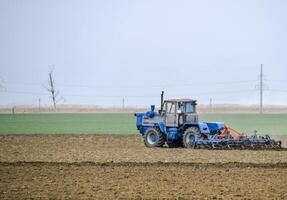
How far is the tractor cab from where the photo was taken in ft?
109

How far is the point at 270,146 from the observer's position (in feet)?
107

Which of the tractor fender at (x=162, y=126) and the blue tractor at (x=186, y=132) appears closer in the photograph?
the blue tractor at (x=186, y=132)

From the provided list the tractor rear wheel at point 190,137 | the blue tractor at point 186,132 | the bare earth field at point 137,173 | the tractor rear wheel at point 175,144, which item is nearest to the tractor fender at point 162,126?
the blue tractor at point 186,132

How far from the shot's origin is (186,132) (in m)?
32.8

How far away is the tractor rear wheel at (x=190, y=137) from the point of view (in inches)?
1281

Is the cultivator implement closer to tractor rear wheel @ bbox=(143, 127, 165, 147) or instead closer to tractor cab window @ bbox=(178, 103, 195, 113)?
tractor cab window @ bbox=(178, 103, 195, 113)

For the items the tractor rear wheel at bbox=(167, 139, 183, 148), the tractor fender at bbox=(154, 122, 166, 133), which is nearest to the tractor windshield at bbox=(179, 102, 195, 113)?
the tractor fender at bbox=(154, 122, 166, 133)

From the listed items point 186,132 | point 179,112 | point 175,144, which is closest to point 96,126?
point 175,144

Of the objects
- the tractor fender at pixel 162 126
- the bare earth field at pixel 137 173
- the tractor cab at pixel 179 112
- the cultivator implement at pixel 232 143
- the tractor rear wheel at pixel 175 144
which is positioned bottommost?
the bare earth field at pixel 137 173

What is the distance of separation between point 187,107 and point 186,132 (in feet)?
4.49

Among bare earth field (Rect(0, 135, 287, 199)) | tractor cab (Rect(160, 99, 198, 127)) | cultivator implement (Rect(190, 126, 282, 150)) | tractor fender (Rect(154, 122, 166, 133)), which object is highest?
tractor cab (Rect(160, 99, 198, 127))

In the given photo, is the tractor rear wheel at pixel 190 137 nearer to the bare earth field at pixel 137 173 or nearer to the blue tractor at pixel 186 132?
the blue tractor at pixel 186 132

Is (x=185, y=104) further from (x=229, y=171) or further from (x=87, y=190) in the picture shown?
(x=87, y=190)

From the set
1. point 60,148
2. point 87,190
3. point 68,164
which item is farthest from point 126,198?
point 60,148
